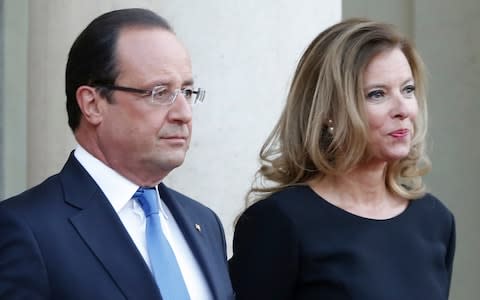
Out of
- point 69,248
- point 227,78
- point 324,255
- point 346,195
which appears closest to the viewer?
point 69,248

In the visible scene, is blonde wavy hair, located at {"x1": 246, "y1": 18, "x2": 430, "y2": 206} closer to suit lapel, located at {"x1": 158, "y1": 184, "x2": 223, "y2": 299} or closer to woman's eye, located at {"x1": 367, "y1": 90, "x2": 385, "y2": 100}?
woman's eye, located at {"x1": 367, "y1": 90, "x2": 385, "y2": 100}

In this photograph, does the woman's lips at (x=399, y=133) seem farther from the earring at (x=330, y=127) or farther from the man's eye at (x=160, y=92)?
the man's eye at (x=160, y=92)

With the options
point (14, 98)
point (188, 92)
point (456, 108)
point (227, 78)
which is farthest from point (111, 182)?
point (456, 108)

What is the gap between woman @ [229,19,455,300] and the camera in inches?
158

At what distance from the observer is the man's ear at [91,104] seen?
346 centimetres

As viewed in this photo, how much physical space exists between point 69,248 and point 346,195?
4.21ft

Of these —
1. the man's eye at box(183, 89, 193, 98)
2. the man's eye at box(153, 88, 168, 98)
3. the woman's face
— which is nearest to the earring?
the woman's face

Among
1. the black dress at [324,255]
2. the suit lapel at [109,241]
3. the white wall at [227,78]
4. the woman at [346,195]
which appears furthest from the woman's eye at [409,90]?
the suit lapel at [109,241]

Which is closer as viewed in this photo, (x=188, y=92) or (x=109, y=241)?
(x=109, y=241)

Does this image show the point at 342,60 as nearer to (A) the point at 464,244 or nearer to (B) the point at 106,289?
(B) the point at 106,289

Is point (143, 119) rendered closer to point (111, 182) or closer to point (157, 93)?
point (157, 93)

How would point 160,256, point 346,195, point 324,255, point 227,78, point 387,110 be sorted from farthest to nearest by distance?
1. point 227,78
2. point 346,195
3. point 387,110
4. point 324,255
5. point 160,256

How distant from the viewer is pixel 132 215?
349 cm

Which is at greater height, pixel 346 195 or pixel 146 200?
pixel 146 200
